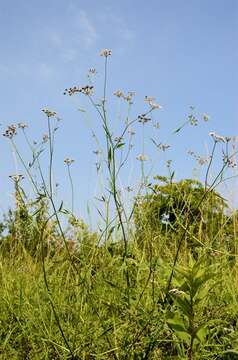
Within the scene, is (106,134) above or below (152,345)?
above

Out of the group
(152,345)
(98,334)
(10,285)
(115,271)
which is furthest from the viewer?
(10,285)

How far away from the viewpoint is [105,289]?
331cm

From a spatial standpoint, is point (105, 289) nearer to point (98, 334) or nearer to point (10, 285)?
point (98, 334)

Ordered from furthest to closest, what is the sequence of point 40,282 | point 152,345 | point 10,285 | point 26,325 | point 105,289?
point 10,285
point 40,282
point 105,289
point 26,325
point 152,345

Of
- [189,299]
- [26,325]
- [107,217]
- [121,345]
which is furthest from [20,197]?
[189,299]

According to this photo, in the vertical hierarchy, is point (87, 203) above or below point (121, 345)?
A: above

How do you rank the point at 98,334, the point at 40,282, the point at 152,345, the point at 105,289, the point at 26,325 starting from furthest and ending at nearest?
1. the point at 40,282
2. the point at 105,289
3. the point at 26,325
4. the point at 98,334
5. the point at 152,345

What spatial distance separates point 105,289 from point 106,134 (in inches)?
39.3

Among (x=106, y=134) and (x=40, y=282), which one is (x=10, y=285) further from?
(x=106, y=134)

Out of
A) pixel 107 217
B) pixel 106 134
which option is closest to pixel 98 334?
pixel 107 217

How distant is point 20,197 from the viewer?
306 cm

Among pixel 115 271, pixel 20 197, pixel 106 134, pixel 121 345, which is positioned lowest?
pixel 121 345

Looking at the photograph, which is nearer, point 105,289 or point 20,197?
point 20,197

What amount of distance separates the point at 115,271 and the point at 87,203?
0.49 metres
